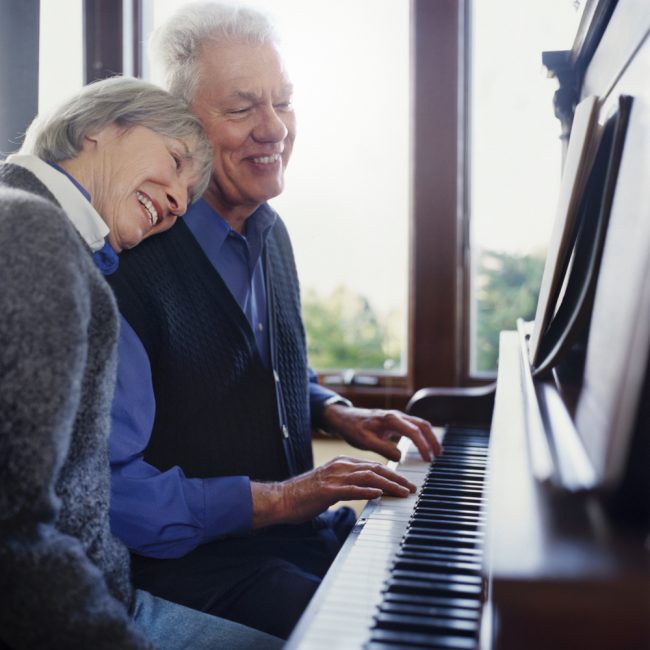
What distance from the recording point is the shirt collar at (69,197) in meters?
1.01

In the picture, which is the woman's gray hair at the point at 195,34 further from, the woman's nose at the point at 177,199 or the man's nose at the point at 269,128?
the woman's nose at the point at 177,199

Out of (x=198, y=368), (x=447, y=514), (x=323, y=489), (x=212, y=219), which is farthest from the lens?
(x=212, y=219)

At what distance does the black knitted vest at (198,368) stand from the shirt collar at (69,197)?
27cm

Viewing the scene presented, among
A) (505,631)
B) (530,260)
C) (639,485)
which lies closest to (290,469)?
(639,485)

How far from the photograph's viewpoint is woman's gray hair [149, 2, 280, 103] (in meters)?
1.56

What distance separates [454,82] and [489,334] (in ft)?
2.63

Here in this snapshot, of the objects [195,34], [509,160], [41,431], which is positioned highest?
[195,34]

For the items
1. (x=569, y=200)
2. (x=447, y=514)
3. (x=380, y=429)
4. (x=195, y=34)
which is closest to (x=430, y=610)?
(x=447, y=514)

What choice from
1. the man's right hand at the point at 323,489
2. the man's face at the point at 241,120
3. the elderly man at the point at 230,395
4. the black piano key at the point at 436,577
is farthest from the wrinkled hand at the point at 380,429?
the black piano key at the point at 436,577

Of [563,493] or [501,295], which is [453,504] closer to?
[563,493]

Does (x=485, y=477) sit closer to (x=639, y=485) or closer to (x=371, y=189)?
(x=639, y=485)

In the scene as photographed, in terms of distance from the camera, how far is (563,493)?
2.01 ft

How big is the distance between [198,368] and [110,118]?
0.48 m

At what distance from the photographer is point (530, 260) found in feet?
7.96
